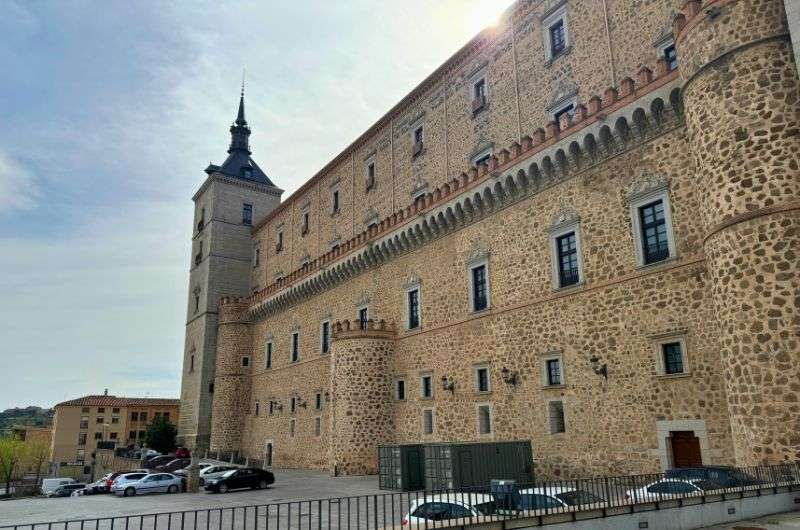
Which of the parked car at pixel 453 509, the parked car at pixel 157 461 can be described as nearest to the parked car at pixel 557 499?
the parked car at pixel 453 509

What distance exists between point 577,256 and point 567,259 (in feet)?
1.70

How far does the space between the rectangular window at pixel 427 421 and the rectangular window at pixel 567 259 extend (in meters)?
8.14

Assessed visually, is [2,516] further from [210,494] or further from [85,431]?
[85,431]

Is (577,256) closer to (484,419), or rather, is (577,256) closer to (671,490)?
(484,419)

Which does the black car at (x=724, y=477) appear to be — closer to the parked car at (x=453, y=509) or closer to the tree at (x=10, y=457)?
the parked car at (x=453, y=509)

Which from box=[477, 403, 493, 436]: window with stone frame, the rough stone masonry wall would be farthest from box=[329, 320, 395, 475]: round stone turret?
the rough stone masonry wall

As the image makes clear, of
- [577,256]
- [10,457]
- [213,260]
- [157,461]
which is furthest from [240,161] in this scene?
[10,457]

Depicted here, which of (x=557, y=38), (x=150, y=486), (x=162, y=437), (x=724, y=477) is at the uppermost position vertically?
(x=557, y=38)

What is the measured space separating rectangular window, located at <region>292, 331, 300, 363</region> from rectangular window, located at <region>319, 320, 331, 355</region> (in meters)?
3.31

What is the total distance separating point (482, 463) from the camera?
18.1 m

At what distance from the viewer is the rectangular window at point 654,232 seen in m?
16.2

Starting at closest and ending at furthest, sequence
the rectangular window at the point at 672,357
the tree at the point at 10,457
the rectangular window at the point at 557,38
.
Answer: the rectangular window at the point at 672,357 < the rectangular window at the point at 557,38 < the tree at the point at 10,457

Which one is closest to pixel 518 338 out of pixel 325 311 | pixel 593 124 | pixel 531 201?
pixel 531 201

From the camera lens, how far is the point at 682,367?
15172 mm
